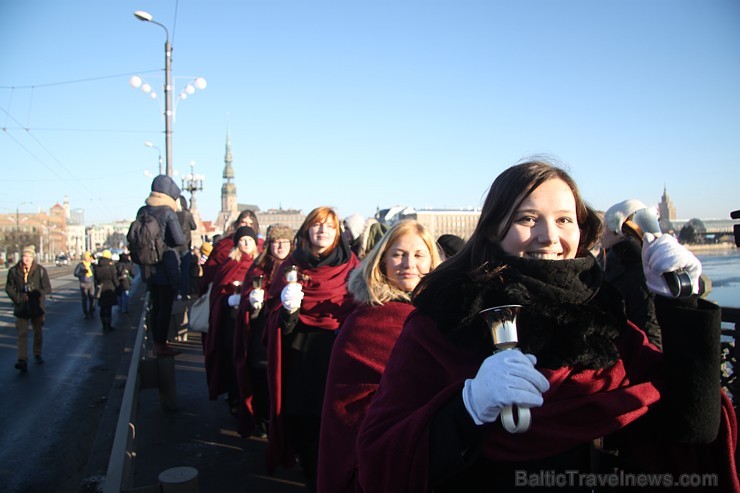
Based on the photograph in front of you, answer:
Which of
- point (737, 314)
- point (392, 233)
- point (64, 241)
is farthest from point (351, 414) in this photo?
point (64, 241)

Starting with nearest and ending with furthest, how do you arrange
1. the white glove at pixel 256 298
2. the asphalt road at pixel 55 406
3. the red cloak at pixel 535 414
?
the red cloak at pixel 535 414 < the white glove at pixel 256 298 < the asphalt road at pixel 55 406

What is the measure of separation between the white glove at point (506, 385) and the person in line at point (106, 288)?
14.7 metres

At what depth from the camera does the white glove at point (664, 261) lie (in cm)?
169

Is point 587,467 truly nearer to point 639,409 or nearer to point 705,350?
point 639,409

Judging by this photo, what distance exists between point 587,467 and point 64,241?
151142 mm

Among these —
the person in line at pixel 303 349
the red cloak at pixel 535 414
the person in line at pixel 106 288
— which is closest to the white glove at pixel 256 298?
the person in line at pixel 303 349

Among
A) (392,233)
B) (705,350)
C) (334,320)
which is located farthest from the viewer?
(334,320)

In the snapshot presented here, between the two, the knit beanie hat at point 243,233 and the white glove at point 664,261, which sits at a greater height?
the knit beanie hat at point 243,233

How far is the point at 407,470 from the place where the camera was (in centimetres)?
182

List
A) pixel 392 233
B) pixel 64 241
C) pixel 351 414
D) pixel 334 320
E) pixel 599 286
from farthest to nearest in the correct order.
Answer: pixel 64 241 → pixel 334 320 → pixel 392 233 → pixel 351 414 → pixel 599 286

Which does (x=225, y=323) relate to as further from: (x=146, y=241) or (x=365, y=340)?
(x=365, y=340)

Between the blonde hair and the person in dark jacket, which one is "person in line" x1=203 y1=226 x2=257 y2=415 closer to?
the person in dark jacket

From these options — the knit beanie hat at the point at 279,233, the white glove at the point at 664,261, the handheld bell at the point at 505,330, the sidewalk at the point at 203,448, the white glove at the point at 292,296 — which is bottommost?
the sidewalk at the point at 203,448

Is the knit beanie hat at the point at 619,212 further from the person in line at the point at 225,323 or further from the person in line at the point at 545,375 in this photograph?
the person in line at the point at 225,323
